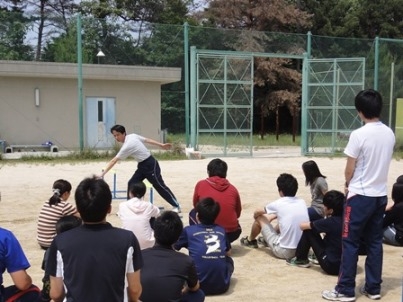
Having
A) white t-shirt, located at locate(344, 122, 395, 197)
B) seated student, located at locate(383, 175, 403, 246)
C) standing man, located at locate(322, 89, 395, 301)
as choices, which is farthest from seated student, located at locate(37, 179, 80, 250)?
seated student, located at locate(383, 175, 403, 246)

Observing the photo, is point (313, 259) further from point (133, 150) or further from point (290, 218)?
point (133, 150)

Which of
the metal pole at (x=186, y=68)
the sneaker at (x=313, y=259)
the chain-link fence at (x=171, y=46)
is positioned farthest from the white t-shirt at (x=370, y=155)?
the chain-link fence at (x=171, y=46)

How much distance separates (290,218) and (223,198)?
69cm

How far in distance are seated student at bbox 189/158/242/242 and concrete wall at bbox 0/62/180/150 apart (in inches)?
570

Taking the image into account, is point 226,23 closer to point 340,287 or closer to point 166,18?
point 166,18

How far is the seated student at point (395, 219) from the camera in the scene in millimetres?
5766

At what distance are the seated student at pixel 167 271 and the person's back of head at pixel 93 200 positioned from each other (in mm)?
961

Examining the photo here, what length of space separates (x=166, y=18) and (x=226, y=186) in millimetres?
33654

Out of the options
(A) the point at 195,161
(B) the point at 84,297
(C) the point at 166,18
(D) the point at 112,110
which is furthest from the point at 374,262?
(C) the point at 166,18

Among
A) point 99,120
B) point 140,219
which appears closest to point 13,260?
point 140,219

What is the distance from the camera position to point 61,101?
67.1 feet

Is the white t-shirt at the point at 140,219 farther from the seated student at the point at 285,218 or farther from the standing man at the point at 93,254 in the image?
the standing man at the point at 93,254

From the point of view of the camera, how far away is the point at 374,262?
4.30 meters

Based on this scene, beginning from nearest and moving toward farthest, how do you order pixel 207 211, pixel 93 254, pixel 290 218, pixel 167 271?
pixel 93 254, pixel 167 271, pixel 207 211, pixel 290 218
